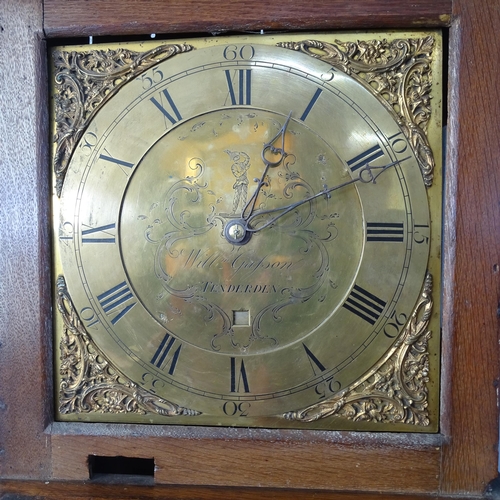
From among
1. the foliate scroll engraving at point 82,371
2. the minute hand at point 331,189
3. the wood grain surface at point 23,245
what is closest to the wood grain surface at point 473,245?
the minute hand at point 331,189

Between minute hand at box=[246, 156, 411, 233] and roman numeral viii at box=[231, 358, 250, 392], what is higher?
minute hand at box=[246, 156, 411, 233]

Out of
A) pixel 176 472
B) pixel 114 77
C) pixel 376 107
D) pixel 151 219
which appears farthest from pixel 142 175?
pixel 176 472

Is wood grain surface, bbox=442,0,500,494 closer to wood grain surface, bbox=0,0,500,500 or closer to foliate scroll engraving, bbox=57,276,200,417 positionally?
wood grain surface, bbox=0,0,500,500

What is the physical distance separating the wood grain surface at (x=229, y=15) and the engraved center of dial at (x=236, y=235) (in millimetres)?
176

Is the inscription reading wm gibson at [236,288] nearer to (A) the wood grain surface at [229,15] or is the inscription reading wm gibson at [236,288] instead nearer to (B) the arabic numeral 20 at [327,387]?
(B) the arabic numeral 20 at [327,387]

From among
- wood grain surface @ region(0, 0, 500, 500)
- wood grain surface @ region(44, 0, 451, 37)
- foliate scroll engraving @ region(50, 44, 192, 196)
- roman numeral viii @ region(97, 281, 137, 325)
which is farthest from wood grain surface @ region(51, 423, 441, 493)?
wood grain surface @ region(44, 0, 451, 37)

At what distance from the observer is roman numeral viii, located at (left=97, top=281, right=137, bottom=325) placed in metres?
1.02

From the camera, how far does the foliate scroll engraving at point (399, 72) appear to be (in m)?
0.98

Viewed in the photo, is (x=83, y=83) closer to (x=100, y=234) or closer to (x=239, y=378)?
(x=100, y=234)

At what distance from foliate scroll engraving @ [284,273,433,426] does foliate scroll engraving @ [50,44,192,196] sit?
692mm

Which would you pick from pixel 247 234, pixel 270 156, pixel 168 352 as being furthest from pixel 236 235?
pixel 168 352

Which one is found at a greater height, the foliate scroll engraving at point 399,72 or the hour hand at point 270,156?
the foliate scroll engraving at point 399,72

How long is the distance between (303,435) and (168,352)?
31 cm

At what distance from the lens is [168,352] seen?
102 cm
